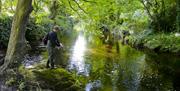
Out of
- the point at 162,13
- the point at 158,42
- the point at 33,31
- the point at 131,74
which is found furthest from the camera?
the point at 162,13

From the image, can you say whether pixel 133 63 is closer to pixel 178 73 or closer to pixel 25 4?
pixel 178 73

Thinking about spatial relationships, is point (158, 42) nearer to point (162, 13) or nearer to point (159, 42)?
point (159, 42)

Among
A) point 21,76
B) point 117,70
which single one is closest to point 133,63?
point 117,70

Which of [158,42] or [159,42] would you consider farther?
[158,42]

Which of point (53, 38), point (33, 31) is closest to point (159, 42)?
point (33, 31)

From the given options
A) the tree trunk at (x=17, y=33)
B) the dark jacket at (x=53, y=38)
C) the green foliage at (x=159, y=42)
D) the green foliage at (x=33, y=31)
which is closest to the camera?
the tree trunk at (x=17, y=33)

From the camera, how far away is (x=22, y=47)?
13219 millimetres

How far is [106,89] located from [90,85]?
0.98 m

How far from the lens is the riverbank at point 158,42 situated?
28.9 metres

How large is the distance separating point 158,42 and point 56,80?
21.1 m

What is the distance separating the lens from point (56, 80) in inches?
508

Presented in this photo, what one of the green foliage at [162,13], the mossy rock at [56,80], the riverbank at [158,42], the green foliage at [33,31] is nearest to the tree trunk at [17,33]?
the mossy rock at [56,80]

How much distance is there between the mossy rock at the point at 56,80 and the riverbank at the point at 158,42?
16297 millimetres

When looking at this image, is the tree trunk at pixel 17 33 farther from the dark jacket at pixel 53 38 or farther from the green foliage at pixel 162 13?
the green foliage at pixel 162 13
